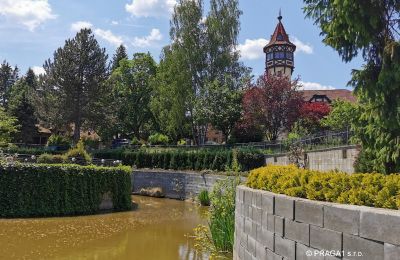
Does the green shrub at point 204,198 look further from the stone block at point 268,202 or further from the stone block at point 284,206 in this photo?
the stone block at point 284,206

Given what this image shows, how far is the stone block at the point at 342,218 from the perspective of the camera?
3867 millimetres

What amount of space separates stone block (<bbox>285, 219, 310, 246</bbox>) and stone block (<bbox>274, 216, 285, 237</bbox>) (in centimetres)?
8

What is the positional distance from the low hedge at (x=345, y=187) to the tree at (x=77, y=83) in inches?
1464

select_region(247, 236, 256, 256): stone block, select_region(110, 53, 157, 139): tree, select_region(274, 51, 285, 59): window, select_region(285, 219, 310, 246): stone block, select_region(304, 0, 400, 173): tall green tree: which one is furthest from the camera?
select_region(274, 51, 285, 59): window

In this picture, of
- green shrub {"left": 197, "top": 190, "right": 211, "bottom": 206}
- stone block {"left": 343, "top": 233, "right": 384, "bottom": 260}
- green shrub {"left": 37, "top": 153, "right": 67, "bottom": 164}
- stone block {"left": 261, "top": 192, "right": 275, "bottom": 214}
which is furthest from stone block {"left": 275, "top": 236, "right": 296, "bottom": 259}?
green shrub {"left": 37, "top": 153, "right": 67, "bottom": 164}

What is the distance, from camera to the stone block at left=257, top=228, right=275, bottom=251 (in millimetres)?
5500

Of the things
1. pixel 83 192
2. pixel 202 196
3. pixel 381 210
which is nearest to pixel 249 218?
pixel 381 210

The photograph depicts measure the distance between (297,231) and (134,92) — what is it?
149ft

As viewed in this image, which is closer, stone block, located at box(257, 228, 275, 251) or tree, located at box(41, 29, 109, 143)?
stone block, located at box(257, 228, 275, 251)

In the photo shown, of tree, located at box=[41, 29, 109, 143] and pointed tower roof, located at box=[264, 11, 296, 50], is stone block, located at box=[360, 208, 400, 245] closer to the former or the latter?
tree, located at box=[41, 29, 109, 143]

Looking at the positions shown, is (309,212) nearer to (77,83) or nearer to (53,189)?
(53,189)

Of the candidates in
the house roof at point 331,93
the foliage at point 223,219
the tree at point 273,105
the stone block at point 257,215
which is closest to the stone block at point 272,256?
the stone block at point 257,215

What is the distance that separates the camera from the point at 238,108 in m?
34.1

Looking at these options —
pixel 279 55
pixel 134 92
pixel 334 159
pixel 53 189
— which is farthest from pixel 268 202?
pixel 279 55
